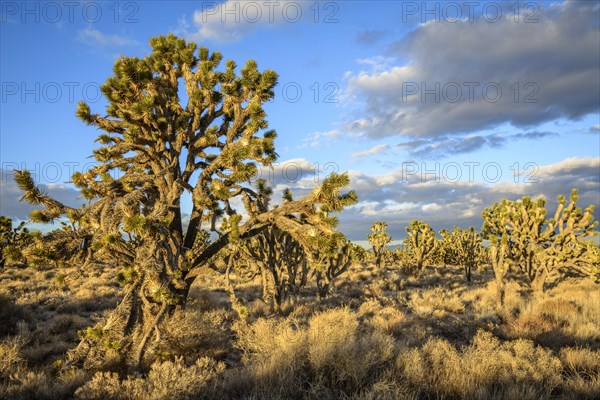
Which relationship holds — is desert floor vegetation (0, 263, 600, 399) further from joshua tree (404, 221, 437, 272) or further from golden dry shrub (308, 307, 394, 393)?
joshua tree (404, 221, 437, 272)

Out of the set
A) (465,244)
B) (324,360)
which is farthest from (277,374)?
(465,244)

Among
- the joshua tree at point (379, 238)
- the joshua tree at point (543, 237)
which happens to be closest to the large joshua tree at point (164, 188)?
the joshua tree at point (543, 237)

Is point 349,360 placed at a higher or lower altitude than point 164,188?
A: lower

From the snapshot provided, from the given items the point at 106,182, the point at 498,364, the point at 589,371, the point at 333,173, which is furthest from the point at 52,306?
the point at 589,371

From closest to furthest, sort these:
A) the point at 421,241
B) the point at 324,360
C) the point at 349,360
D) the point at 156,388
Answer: the point at 156,388 < the point at 349,360 < the point at 324,360 < the point at 421,241

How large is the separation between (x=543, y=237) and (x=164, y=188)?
19.2 metres

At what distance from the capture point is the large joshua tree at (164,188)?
7.00 m

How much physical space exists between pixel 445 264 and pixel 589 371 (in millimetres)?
33659

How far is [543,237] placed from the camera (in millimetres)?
19391

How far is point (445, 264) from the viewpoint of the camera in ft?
127

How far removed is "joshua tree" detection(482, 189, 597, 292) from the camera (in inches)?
735

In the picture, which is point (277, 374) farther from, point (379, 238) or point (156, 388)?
point (379, 238)

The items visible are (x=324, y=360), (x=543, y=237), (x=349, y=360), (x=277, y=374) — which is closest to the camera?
(x=277, y=374)

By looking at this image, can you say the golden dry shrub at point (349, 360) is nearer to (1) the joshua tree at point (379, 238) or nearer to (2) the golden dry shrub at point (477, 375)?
(2) the golden dry shrub at point (477, 375)
